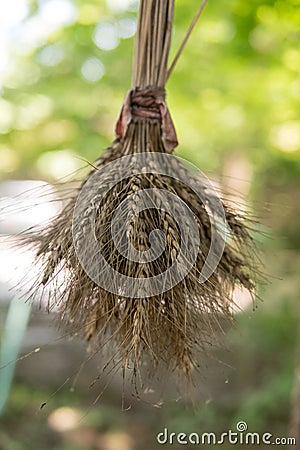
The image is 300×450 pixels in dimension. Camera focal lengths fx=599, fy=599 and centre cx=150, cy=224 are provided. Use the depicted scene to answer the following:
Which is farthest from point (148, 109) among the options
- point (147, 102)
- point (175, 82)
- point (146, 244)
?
point (175, 82)

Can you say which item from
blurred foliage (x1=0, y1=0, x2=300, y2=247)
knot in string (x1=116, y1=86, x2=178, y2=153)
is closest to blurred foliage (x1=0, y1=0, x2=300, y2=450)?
blurred foliage (x1=0, y1=0, x2=300, y2=247)

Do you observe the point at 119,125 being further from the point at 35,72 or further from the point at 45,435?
the point at 45,435

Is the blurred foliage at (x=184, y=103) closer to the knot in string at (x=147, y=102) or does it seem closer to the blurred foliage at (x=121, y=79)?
the blurred foliage at (x=121, y=79)

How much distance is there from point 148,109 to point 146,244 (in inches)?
10.5

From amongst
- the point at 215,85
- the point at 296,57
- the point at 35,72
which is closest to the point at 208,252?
the point at 296,57

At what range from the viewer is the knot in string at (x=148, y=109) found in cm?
101

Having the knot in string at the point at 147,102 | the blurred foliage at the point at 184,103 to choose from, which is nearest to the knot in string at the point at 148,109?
the knot in string at the point at 147,102

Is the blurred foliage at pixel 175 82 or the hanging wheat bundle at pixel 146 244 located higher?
the blurred foliage at pixel 175 82

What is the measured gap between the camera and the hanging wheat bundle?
0.87 metres

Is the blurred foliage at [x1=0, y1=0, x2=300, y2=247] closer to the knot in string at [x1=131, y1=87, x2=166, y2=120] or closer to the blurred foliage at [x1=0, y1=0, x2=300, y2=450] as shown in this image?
the blurred foliage at [x1=0, y1=0, x2=300, y2=450]

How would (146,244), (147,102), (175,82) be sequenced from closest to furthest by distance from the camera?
(146,244), (147,102), (175,82)

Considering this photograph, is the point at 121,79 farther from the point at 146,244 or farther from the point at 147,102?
the point at 146,244

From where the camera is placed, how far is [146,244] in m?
0.87

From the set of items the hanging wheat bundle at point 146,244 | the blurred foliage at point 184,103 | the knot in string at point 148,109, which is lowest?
the hanging wheat bundle at point 146,244
